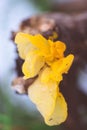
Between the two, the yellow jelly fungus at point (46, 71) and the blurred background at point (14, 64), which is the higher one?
the yellow jelly fungus at point (46, 71)

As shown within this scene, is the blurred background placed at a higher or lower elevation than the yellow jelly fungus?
lower
